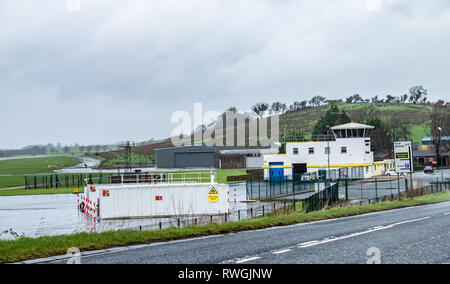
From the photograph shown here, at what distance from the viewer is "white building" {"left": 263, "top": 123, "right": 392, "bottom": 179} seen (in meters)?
75.2

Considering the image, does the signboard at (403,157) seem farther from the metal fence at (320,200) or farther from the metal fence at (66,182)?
the metal fence at (66,182)

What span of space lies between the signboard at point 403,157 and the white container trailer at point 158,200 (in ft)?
39.5

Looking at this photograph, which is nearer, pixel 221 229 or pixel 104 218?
pixel 221 229

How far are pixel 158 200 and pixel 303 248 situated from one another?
21397mm

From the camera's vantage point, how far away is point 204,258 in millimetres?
9867

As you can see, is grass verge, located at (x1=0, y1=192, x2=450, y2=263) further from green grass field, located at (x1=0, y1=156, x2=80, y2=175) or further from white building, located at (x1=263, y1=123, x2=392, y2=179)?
green grass field, located at (x1=0, y1=156, x2=80, y2=175)

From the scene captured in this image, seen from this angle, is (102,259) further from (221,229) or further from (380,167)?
(380,167)

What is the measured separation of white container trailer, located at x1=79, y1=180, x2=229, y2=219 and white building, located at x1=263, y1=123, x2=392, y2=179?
4392 centimetres

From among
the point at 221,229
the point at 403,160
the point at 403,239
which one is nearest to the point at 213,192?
the point at 403,160

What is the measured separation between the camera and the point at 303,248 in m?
10.9

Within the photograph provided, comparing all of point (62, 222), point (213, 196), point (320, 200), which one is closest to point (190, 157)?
point (213, 196)

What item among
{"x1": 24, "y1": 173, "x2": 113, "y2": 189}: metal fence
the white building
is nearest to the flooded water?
{"x1": 24, "y1": 173, "x2": 113, "y2": 189}: metal fence

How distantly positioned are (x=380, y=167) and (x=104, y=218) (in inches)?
2440

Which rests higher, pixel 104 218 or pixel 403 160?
pixel 403 160
